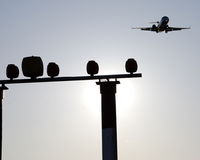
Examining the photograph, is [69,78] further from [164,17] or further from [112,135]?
[164,17]

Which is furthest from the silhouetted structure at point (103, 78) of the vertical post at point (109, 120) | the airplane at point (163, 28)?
the airplane at point (163, 28)

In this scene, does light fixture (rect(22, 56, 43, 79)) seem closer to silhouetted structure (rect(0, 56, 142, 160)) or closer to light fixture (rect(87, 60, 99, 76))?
silhouetted structure (rect(0, 56, 142, 160))

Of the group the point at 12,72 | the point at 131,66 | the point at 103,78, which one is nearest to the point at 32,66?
the point at 12,72

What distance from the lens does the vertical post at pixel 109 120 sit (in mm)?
23094

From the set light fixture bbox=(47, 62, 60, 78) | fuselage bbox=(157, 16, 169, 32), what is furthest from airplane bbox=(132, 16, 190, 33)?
light fixture bbox=(47, 62, 60, 78)

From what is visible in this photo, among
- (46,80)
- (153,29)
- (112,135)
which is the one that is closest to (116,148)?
(112,135)

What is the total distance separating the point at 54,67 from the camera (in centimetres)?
2505

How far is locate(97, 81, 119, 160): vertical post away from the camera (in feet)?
75.8

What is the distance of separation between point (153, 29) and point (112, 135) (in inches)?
3383

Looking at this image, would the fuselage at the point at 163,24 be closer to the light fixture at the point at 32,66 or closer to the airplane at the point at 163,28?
the airplane at the point at 163,28

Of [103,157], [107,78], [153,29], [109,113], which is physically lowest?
[103,157]

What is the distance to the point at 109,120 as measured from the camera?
78.2 feet

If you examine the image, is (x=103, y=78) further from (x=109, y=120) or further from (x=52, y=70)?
(x=52, y=70)

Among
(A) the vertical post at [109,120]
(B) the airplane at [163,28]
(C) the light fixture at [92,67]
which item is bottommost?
(A) the vertical post at [109,120]
